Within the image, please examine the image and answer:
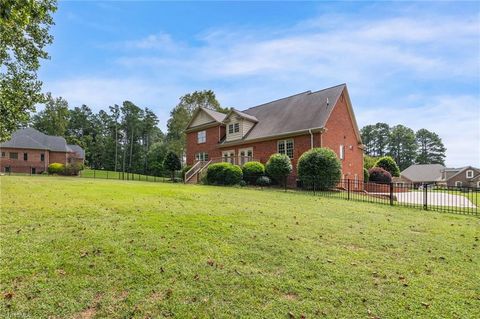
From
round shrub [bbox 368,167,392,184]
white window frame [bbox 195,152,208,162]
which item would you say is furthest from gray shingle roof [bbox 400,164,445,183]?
white window frame [bbox 195,152,208,162]

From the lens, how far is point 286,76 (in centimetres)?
1769

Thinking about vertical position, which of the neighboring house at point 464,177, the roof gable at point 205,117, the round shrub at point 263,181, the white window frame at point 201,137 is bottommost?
the neighboring house at point 464,177

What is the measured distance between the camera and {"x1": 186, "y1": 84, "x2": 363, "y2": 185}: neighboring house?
22.5 m

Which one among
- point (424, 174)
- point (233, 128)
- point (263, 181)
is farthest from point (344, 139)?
point (424, 174)

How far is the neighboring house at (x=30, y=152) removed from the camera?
3972 cm

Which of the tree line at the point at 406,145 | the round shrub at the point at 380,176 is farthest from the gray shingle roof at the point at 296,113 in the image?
the tree line at the point at 406,145

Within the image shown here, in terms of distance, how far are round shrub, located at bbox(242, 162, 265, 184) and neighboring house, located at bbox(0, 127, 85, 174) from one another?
3251cm

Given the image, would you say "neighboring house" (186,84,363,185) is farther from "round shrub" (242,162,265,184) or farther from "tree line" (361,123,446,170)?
"tree line" (361,123,446,170)

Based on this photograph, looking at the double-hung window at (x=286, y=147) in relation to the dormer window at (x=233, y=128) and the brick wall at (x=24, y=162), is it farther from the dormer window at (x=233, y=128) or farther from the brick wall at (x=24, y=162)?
the brick wall at (x=24, y=162)

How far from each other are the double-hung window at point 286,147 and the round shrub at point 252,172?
2.93 meters

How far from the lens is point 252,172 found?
21547 millimetres

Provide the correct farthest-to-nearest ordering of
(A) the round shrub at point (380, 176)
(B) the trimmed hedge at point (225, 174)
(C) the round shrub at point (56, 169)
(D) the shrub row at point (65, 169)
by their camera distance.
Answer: (C) the round shrub at point (56, 169), (D) the shrub row at point (65, 169), (A) the round shrub at point (380, 176), (B) the trimmed hedge at point (225, 174)

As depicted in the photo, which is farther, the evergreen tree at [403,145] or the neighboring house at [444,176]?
the evergreen tree at [403,145]

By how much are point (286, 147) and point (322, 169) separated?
233 inches
